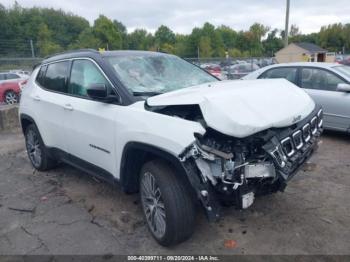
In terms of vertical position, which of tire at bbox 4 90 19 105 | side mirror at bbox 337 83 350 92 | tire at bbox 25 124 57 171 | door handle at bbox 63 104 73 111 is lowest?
tire at bbox 4 90 19 105

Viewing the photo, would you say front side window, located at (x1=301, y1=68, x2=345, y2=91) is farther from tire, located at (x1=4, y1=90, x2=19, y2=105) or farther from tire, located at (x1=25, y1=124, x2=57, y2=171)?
tire, located at (x1=4, y1=90, x2=19, y2=105)

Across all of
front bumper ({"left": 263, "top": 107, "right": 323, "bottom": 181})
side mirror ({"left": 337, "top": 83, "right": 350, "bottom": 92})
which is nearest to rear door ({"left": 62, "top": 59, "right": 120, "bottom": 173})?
front bumper ({"left": 263, "top": 107, "right": 323, "bottom": 181})

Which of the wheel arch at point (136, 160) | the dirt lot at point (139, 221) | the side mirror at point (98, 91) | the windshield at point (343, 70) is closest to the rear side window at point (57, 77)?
the side mirror at point (98, 91)

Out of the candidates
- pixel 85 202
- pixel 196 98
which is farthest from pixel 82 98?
pixel 196 98

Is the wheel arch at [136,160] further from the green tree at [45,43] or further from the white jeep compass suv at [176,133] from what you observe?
the green tree at [45,43]

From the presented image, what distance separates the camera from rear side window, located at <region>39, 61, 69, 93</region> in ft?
14.6

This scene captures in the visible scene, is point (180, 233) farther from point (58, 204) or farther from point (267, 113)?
point (58, 204)

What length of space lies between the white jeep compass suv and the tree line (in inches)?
1789

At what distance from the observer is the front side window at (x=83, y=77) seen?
3809mm

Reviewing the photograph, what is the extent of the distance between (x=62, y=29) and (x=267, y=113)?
2754 inches

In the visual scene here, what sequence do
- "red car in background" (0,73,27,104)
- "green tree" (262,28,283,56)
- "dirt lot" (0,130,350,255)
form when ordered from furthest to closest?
"green tree" (262,28,283,56) < "red car in background" (0,73,27,104) < "dirt lot" (0,130,350,255)

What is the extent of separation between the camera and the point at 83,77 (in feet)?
13.4

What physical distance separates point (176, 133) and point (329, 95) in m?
4.81

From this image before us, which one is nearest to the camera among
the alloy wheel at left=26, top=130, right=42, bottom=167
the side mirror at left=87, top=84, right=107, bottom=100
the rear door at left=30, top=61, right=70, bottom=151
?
the side mirror at left=87, top=84, right=107, bottom=100
